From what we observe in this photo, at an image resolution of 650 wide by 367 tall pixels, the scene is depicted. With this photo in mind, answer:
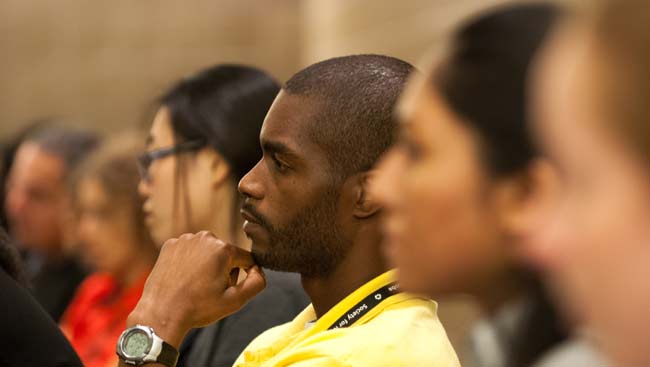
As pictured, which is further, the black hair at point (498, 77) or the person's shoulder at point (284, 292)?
the person's shoulder at point (284, 292)

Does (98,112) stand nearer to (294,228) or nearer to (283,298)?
(283,298)

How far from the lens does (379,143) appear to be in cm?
226

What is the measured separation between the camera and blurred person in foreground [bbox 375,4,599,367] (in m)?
1.13

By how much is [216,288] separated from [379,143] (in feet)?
1.47

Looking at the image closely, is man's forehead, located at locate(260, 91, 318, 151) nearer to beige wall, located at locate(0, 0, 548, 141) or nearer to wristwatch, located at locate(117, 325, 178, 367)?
wristwatch, located at locate(117, 325, 178, 367)

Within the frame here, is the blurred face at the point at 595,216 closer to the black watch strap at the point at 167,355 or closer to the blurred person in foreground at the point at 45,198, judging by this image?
the black watch strap at the point at 167,355

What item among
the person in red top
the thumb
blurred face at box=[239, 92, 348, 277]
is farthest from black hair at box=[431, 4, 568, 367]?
the person in red top

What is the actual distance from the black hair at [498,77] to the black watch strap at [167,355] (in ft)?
3.94

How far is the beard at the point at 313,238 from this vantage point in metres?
2.24

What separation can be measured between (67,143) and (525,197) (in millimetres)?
4670

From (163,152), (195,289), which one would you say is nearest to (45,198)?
(163,152)

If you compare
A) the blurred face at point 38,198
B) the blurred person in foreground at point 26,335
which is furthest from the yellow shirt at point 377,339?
the blurred face at point 38,198

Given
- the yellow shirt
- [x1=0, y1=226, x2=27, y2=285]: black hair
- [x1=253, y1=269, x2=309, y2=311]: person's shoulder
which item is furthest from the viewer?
[x1=253, y1=269, x2=309, y2=311]: person's shoulder

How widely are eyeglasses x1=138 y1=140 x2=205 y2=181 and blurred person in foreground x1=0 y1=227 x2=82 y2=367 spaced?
0.74m
